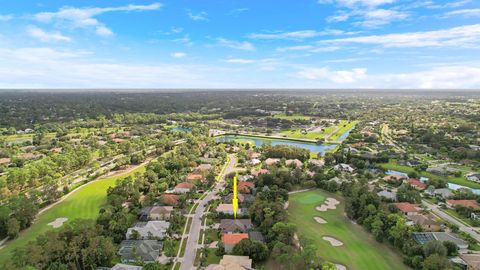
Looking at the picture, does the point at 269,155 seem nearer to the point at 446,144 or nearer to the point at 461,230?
the point at 461,230

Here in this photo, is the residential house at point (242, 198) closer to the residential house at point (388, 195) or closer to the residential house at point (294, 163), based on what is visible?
the residential house at point (388, 195)

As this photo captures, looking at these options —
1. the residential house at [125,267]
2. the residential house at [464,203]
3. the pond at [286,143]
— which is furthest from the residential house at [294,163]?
the residential house at [125,267]

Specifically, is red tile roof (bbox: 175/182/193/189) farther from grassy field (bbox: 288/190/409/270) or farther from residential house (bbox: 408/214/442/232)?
residential house (bbox: 408/214/442/232)

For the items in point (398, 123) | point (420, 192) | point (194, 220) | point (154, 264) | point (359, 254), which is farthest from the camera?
point (398, 123)

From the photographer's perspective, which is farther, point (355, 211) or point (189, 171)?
point (189, 171)

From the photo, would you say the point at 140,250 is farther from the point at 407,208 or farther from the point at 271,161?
the point at 271,161

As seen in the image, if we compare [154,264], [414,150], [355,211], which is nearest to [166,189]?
[154,264]
